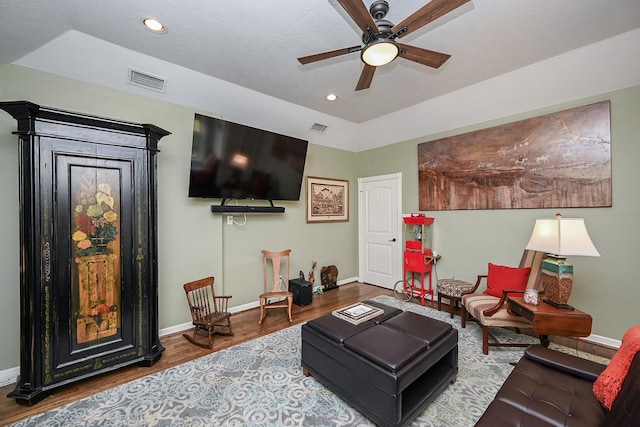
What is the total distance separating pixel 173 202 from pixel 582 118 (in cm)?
485

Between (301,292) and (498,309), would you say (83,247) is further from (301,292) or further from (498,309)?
(498,309)

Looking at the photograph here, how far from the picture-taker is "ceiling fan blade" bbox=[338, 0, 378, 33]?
1521 mm

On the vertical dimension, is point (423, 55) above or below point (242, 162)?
above

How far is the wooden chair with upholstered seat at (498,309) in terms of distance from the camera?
8.64ft

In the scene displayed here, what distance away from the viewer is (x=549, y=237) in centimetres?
252

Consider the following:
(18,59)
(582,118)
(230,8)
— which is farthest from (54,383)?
(582,118)

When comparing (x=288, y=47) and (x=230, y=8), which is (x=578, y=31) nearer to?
(x=288, y=47)

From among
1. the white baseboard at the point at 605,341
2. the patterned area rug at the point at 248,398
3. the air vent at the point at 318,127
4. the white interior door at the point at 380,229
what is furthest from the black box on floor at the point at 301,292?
the white baseboard at the point at 605,341

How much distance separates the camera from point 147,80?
9.35 ft

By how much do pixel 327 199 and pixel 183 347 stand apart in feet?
10.6

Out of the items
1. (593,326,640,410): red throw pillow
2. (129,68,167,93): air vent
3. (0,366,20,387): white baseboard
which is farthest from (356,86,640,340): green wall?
(0,366,20,387): white baseboard

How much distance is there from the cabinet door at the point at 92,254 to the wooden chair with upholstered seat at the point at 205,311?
1.78 ft

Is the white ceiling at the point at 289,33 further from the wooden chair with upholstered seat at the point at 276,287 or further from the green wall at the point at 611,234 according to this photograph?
the wooden chair with upholstered seat at the point at 276,287

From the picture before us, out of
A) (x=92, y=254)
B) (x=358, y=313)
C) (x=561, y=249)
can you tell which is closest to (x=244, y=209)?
(x=92, y=254)
